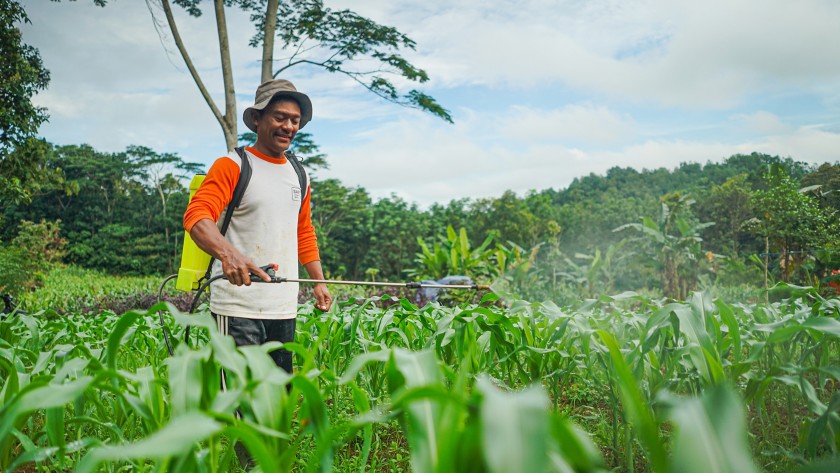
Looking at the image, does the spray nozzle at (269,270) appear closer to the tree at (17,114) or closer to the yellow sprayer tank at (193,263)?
the yellow sprayer tank at (193,263)

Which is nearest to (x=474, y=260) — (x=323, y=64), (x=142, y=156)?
(x=323, y=64)

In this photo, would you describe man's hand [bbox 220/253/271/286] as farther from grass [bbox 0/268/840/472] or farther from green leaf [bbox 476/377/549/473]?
green leaf [bbox 476/377/549/473]

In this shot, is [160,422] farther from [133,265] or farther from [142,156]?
[142,156]

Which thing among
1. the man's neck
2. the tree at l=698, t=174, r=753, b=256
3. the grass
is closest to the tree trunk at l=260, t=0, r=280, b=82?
the grass

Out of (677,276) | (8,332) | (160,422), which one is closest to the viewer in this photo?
(160,422)

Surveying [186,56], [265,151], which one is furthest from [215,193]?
[186,56]

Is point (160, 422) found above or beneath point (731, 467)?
beneath

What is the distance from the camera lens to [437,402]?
3.00 feet

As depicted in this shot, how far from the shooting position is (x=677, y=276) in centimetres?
869

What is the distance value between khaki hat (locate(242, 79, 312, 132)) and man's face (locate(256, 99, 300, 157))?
0.03m

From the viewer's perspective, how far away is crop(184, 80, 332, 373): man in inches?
93.9

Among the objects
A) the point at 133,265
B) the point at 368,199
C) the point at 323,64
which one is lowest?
the point at 133,265

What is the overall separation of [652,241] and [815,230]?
246 centimetres

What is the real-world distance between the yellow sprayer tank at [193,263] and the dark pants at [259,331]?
0.63 ft
